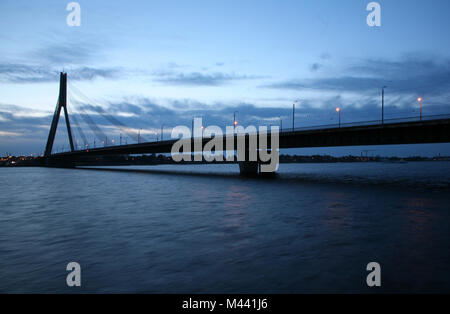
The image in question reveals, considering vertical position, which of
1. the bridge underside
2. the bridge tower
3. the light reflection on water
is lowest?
the light reflection on water

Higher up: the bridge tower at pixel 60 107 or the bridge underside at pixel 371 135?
the bridge tower at pixel 60 107

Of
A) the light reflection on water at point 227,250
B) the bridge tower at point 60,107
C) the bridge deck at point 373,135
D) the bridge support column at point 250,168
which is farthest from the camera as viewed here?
the bridge tower at point 60,107

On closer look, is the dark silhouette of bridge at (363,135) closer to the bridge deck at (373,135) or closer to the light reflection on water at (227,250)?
the bridge deck at (373,135)

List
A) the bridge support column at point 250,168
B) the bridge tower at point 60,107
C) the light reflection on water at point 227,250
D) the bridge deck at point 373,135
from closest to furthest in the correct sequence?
the light reflection on water at point 227,250
the bridge deck at point 373,135
the bridge support column at point 250,168
the bridge tower at point 60,107

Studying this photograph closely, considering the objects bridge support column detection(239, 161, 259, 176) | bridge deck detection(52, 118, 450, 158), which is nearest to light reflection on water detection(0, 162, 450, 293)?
bridge deck detection(52, 118, 450, 158)

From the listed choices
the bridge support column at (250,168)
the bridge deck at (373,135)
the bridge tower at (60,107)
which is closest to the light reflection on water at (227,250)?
the bridge deck at (373,135)

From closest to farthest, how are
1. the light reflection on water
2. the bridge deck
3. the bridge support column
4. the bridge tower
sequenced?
the light reflection on water, the bridge deck, the bridge support column, the bridge tower

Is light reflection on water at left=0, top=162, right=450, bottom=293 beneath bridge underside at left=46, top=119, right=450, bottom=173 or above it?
beneath

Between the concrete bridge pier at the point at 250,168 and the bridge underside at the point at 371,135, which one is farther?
the concrete bridge pier at the point at 250,168

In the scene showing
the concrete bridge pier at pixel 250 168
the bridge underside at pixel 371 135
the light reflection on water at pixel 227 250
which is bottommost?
the light reflection on water at pixel 227 250

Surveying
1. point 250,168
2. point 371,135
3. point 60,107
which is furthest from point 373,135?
point 60,107

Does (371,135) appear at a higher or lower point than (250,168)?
higher

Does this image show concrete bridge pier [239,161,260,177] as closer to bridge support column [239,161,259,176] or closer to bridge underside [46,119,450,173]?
bridge support column [239,161,259,176]

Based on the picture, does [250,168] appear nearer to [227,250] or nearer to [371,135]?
[371,135]
